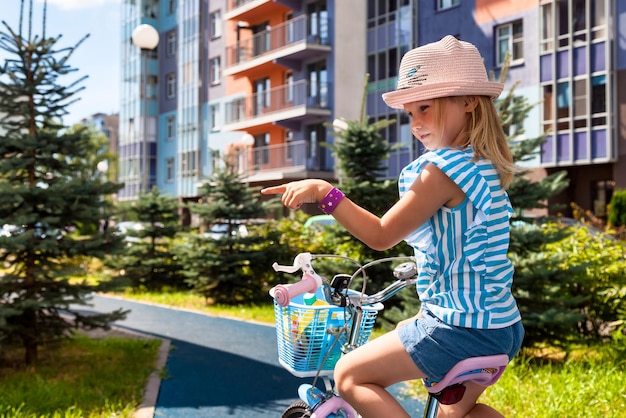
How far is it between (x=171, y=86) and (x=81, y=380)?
42.8m

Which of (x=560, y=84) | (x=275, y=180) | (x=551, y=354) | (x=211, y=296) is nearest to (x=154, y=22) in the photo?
(x=275, y=180)

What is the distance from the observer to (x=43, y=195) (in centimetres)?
729

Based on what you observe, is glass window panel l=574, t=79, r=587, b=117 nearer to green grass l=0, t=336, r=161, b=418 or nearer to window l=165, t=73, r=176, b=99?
green grass l=0, t=336, r=161, b=418

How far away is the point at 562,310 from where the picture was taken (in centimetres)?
738

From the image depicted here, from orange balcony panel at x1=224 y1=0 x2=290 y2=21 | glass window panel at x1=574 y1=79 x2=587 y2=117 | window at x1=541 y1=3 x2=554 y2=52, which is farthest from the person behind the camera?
orange balcony panel at x1=224 y1=0 x2=290 y2=21

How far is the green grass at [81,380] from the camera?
5883mm

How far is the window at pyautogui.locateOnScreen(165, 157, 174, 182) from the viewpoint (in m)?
47.3

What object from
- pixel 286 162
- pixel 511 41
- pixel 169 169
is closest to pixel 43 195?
pixel 511 41

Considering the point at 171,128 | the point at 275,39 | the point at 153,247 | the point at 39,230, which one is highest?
the point at 275,39

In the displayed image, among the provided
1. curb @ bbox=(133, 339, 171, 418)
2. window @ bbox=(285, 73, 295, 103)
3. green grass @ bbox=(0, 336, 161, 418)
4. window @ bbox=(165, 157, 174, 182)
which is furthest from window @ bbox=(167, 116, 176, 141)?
curb @ bbox=(133, 339, 171, 418)

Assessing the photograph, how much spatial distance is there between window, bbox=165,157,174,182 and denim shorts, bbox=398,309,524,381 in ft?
149

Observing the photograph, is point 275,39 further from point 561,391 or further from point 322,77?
point 561,391

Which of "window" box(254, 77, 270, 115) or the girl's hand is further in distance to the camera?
"window" box(254, 77, 270, 115)

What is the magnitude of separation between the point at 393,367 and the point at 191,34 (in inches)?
1742
